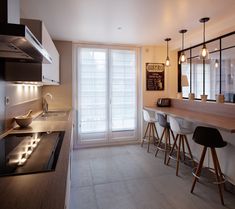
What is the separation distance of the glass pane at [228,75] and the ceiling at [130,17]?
498mm

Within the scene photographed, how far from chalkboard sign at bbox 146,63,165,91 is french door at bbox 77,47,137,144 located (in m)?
0.36

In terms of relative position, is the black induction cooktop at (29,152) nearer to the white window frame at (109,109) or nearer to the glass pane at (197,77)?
the white window frame at (109,109)

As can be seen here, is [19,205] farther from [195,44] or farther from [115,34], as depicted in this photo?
[195,44]

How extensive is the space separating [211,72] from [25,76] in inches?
148

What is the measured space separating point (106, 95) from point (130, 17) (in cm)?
215

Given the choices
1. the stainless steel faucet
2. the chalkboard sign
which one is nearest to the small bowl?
the stainless steel faucet

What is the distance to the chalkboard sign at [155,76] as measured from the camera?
4.89m

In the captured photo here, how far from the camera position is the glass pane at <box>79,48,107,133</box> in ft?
15.0

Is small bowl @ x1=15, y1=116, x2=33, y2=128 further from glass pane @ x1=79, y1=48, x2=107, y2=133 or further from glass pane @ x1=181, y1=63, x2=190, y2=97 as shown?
glass pane @ x1=181, y1=63, x2=190, y2=97

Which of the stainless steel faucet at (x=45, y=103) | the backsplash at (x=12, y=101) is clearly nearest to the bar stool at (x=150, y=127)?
the stainless steel faucet at (x=45, y=103)

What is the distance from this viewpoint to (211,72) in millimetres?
4219

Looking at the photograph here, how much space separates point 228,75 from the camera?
3873 mm

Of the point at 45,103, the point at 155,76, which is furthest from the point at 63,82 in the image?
the point at 155,76

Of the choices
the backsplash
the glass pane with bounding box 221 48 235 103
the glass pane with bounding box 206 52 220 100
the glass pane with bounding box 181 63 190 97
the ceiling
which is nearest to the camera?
the backsplash
